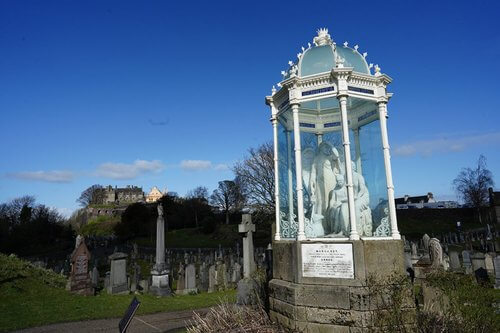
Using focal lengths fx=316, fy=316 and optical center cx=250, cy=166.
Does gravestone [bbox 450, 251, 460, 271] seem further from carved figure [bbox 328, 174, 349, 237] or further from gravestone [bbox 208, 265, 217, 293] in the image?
carved figure [bbox 328, 174, 349, 237]

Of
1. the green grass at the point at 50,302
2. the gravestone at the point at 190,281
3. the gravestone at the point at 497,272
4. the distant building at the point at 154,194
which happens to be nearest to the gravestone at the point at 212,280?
the green grass at the point at 50,302

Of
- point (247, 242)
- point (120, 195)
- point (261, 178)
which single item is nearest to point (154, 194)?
point (120, 195)

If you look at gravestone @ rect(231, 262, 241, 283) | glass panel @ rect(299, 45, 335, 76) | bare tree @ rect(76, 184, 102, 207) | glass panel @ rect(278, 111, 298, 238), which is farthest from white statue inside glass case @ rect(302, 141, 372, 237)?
bare tree @ rect(76, 184, 102, 207)

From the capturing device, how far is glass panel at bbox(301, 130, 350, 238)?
6184 millimetres

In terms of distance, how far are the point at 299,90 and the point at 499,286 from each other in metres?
12.1

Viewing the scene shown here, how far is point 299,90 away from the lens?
634cm

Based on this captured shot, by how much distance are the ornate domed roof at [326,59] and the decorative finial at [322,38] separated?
0.13m

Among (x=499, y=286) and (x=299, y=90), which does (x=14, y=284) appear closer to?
(x=299, y=90)

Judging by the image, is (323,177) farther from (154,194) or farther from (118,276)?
(154,194)

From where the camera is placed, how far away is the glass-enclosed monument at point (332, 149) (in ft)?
19.5

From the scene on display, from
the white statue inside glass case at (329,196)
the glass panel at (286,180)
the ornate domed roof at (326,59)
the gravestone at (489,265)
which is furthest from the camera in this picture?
the gravestone at (489,265)

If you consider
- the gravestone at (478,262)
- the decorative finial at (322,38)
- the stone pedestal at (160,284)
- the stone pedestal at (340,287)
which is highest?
the decorative finial at (322,38)

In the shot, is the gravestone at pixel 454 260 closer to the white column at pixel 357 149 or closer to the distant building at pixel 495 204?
the white column at pixel 357 149

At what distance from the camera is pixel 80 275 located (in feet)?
45.3
